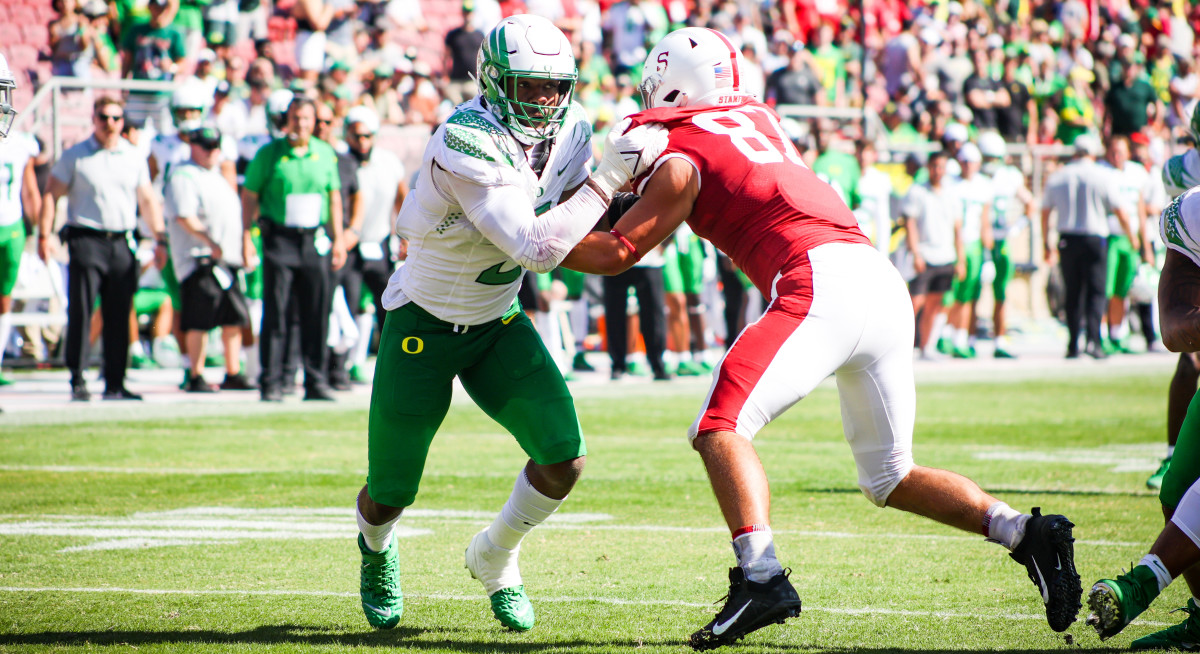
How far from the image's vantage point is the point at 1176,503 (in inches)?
165

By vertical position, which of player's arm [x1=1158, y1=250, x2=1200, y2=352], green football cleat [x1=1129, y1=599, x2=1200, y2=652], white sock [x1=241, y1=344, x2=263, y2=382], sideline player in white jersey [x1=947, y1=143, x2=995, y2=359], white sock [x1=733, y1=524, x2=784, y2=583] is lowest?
white sock [x1=241, y1=344, x2=263, y2=382]

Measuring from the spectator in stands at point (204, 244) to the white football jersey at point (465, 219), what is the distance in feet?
21.4

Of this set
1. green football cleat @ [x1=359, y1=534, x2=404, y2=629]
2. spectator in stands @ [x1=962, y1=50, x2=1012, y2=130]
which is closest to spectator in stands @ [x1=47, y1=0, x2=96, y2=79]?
green football cleat @ [x1=359, y1=534, x2=404, y2=629]

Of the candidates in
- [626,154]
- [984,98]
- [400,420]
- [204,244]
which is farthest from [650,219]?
[984,98]

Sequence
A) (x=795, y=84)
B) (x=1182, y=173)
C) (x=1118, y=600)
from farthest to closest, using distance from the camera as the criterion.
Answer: (x=795, y=84) < (x=1182, y=173) < (x=1118, y=600)

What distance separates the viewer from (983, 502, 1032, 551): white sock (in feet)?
13.3

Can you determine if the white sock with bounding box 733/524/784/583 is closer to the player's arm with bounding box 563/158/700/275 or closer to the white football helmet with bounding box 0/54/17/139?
the player's arm with bounding box 563/158/700/275

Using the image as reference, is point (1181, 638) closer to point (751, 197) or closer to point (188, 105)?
point (751, 197)

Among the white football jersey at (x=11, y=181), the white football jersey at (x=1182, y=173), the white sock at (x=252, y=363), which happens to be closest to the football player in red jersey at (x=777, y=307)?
the white football jersey at (x=1182, y=173)

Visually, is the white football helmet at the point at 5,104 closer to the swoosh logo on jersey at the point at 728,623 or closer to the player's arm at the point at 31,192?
the swoosh logo on jersey at the point at 728,623

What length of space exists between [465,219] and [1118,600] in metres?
2.19

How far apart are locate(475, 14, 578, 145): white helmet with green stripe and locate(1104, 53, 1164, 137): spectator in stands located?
16.5 metres

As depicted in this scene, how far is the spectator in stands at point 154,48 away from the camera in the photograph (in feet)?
44.7

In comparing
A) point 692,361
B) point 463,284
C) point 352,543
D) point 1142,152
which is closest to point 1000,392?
point 692,361
